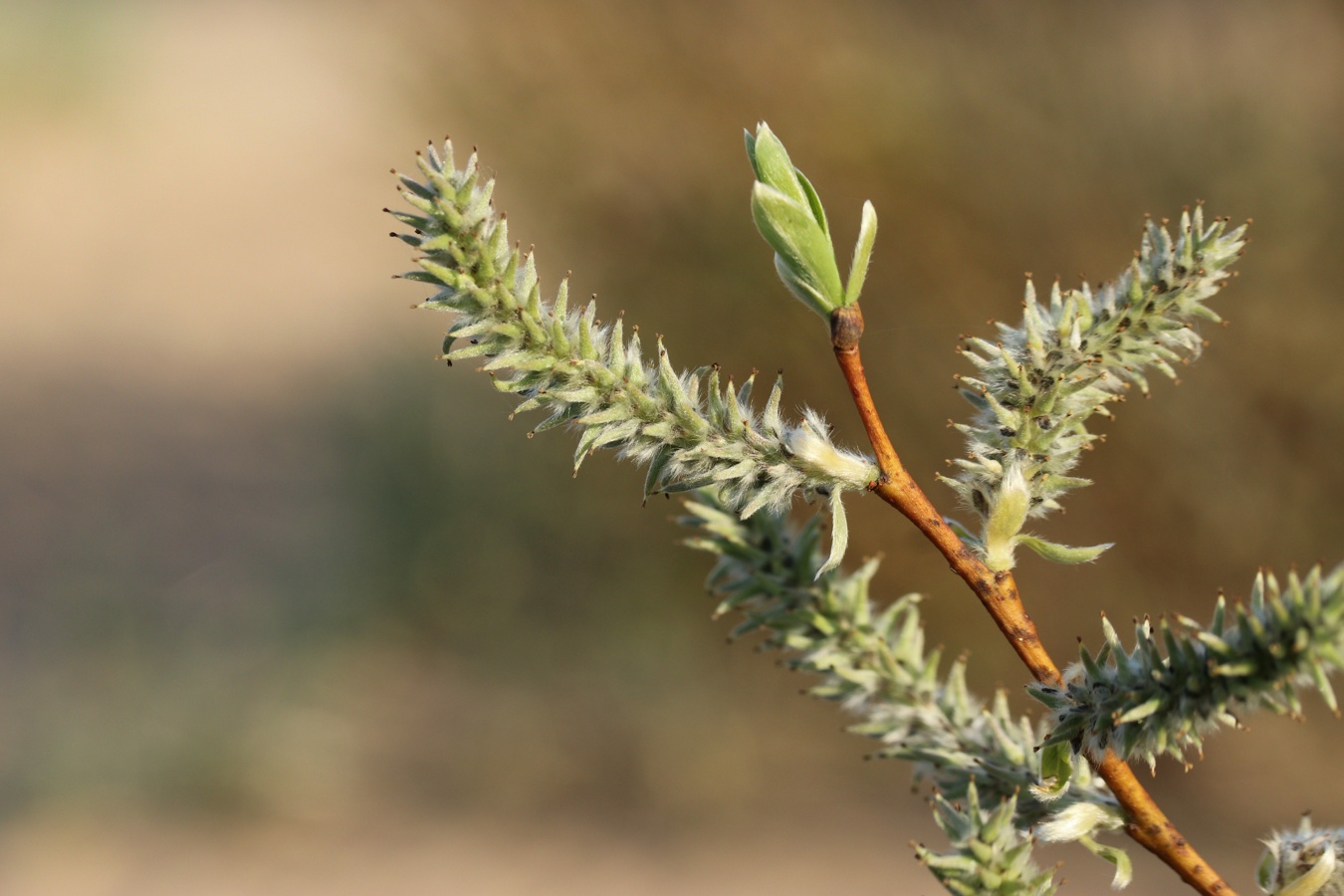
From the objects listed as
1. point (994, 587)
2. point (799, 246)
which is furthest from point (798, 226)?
point (994, 587)

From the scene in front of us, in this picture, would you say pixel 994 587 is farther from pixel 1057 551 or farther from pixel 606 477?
pixel 606 477

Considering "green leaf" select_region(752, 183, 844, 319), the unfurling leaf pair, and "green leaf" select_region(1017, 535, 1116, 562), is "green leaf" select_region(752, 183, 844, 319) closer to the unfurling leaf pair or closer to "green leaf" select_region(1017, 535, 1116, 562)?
the unfurling leaf pair

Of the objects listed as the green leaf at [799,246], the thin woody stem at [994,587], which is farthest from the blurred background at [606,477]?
the green leaf at [799,246]

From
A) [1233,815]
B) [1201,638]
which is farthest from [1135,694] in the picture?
[1233,815]

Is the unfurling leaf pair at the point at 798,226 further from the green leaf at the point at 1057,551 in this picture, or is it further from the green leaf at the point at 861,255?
the green leaf at the point at 1057,551

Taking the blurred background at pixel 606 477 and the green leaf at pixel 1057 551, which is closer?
the green leaf at pixel 1057 551

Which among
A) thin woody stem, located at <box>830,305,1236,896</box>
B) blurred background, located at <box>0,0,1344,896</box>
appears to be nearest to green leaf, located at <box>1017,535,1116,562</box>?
thin woody stem, located at <box>830,305,1236,896</box>
